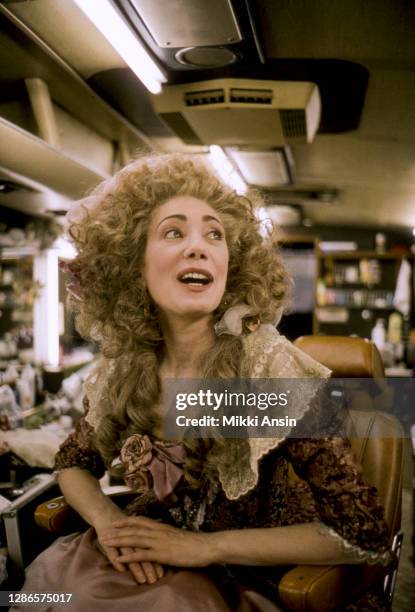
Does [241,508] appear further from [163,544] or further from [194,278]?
[194,278]

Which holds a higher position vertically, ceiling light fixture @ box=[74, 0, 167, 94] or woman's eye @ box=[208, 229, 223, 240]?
ceiling light fixture @ box=[74, 0, 167, 94]

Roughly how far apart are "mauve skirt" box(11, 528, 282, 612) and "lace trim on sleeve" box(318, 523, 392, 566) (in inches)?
8.0

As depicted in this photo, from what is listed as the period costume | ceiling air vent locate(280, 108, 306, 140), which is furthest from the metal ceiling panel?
the period costume

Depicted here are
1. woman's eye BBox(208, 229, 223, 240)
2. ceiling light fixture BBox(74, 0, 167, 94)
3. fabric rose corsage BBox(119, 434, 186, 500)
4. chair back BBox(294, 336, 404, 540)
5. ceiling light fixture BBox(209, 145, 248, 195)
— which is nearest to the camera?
fabric rose corsage BBox(119, 434, 186, 500)

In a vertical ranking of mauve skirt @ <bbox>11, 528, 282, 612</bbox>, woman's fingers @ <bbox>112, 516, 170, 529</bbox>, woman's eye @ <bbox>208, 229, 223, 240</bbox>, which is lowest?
mauve skirt @ <bbox>11, 528, 282, 612</bbox>

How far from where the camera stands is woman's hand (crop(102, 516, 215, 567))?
1182 millimetres

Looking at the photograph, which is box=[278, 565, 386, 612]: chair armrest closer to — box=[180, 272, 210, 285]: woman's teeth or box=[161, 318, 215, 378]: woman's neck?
box=[161, 318, 215, 378]: woman's neck

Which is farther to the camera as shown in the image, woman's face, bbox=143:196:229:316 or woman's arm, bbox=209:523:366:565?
woman's face, bbox=143:196:229:316

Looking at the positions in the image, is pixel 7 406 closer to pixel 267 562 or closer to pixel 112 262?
pixel 112 262

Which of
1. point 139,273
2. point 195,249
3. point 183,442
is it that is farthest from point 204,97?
point 183,442

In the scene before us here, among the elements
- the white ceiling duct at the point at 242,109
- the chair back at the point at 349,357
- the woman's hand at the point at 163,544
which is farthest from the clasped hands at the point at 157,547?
the white ceiling duct at the point at 242,109

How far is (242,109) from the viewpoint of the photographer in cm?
266

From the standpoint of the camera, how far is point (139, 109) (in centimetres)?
307

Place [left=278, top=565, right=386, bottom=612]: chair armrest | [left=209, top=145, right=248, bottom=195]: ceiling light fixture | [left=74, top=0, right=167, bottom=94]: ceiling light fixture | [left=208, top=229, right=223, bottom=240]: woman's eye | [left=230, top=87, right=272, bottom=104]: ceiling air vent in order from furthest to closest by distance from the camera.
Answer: [left=209, top=145, right=248, bottom=195]: ceiling light fixture
[left=230, top=87, right=272, bottom=104]: ceiling air vent
[left=74, top=0, right=167, bottom=94]: ceiling light fixture
[left=208, top=229, right=223, bottom=240]: woman's eye
[left=278, top=565, right=386, bottom=612]: chair armrest
